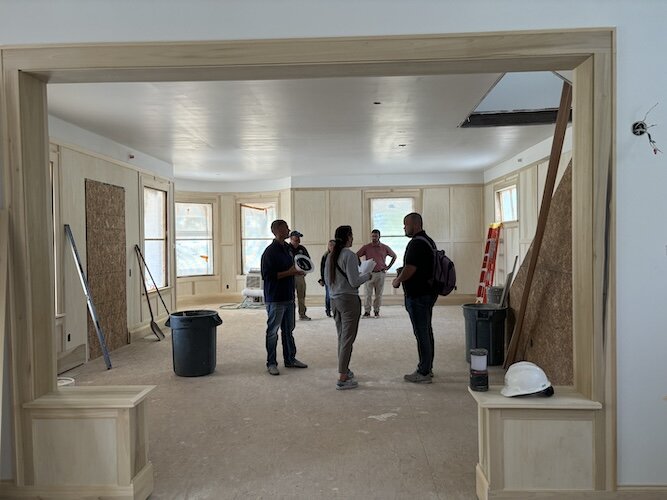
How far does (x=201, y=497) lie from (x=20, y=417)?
106 cm

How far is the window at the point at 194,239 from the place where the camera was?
11.8 m

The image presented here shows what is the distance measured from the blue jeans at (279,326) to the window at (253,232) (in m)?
6.65

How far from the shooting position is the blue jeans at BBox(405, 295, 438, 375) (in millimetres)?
4820

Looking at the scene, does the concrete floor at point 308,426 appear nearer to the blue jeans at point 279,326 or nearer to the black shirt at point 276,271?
the blue jeans at point 279,326

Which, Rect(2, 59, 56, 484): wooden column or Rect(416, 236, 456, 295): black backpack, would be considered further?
Rect(416, 236, 456, 295): black backpack

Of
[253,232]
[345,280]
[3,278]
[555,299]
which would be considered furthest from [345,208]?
[3,278]

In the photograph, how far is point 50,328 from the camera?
9.60ft

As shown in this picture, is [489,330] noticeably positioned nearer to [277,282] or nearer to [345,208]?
[277,282]

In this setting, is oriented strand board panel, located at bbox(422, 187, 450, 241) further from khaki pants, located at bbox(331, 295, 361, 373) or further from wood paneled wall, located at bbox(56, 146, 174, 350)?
khaki pants, located at bbox(331, 295, 361, 373)

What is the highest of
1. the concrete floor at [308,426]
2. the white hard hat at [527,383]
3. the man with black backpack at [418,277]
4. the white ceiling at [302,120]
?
the white ceiling at [302,120]

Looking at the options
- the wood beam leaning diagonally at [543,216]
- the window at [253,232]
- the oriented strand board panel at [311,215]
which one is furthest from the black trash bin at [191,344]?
the window at [253,232]

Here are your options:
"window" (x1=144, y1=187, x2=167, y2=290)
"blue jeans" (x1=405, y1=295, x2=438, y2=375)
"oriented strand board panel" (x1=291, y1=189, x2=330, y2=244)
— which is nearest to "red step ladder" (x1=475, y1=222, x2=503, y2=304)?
"oriented strand board panel" (x1=291, y1=189, x2=330, y2=244)

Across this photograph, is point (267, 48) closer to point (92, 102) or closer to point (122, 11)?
point (122, 11)

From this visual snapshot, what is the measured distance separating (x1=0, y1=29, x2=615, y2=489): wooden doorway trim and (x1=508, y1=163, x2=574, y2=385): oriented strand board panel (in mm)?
1340
